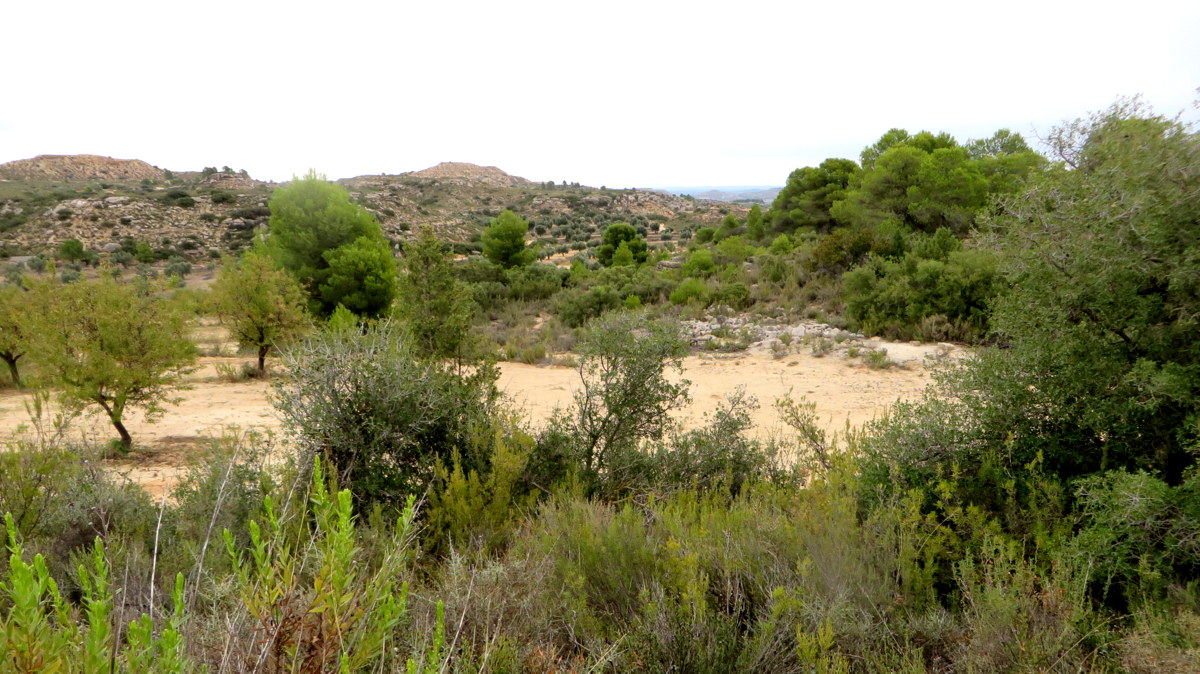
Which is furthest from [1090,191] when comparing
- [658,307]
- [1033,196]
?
[658,307]

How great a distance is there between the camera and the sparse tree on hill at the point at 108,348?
27.2 ft

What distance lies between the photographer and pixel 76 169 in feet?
201

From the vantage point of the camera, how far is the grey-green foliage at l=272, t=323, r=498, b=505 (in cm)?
489

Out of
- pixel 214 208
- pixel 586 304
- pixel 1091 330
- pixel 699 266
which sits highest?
pixel 214 208

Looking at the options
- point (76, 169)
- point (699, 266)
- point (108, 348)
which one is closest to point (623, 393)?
point (108, 348)

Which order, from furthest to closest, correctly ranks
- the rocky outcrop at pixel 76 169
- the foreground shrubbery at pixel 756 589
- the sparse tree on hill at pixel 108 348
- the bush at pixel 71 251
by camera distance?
the rocky outcrop at pixel 76 169 < the bush at pixel 71 251 < the sparse tree on hill at pixel 108 348 < the foreground shrubbery at pixel 756 589

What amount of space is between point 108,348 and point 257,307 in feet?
16.0

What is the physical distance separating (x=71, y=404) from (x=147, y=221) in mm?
37203

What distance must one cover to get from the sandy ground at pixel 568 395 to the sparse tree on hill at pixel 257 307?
101cm

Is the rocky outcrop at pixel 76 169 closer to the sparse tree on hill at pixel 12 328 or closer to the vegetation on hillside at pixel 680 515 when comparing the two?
the sparse tree on hill at pixel 12 328

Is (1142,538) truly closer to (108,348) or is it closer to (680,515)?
(680,515)

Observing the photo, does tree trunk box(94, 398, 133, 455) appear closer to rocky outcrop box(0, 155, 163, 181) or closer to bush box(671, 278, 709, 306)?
bush box(671, 278, 709, 306)

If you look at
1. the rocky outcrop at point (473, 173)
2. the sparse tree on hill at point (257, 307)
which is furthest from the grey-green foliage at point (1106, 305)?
the rocky outcrop at point (473, 173)

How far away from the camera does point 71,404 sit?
8.30 m
